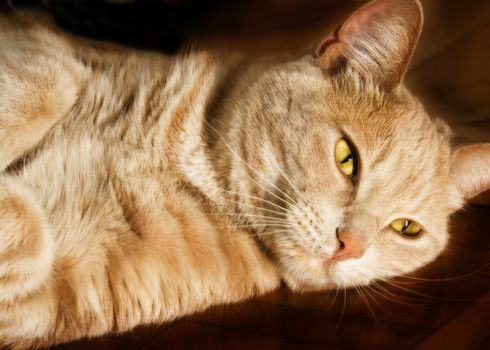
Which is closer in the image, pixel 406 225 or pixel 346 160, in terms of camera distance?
pixel 346 160

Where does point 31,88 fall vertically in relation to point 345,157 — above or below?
above

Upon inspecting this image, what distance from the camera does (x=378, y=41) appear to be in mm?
1435

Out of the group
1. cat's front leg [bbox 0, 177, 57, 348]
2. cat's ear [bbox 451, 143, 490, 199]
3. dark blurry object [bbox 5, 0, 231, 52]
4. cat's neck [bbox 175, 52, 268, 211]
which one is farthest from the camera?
dark blurry object [bbox 5, 0, 231, 52]

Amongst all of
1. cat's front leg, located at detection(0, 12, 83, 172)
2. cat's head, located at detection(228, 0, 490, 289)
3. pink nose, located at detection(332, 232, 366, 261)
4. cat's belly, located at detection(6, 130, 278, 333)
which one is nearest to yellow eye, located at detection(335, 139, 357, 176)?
cat's head, located at detection(228, 0, 490, 289)

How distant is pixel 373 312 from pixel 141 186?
2.51 feet

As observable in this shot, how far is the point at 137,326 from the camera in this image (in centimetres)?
137

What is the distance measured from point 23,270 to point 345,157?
0.83 meters

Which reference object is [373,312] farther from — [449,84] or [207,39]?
[207,39]

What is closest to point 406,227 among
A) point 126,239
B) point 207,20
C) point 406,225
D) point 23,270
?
point 406,225

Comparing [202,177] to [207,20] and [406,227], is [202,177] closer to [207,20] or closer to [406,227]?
[406,227]

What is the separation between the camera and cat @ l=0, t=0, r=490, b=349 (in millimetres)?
1259

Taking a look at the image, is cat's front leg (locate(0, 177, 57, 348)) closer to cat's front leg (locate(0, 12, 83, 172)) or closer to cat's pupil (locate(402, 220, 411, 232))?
cat's front leg (locate(0, 12, 83, 172))

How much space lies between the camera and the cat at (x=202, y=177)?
4.13 ft

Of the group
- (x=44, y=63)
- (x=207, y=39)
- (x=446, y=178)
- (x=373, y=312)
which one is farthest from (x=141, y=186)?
(x=207, y=39)
